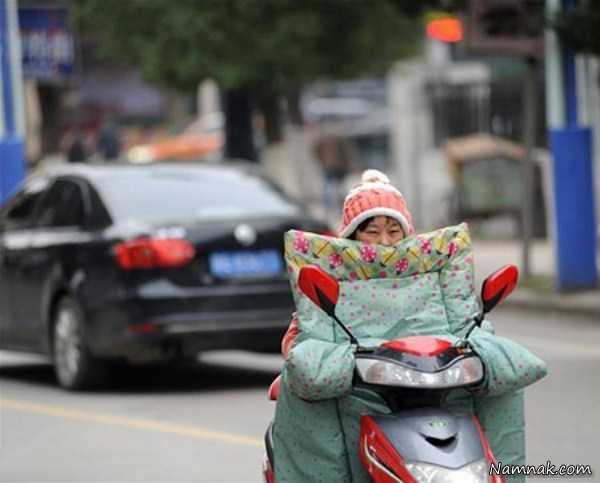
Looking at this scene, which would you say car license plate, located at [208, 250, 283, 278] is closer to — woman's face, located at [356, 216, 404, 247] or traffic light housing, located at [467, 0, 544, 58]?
woman's face, located at [356, 216, 404, 247]

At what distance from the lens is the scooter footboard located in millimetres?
6027

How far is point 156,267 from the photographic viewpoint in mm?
12938

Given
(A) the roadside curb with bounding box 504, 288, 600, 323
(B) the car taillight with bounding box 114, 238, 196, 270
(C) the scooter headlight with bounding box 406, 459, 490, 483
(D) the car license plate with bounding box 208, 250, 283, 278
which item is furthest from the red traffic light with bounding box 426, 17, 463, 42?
(C) the scooter headlight with bounding box 406, 459, 490, 483

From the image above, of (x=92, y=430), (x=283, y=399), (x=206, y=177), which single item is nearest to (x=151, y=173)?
(x=206, y=177)

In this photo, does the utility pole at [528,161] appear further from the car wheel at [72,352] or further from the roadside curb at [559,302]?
the car wheel at [72,352]

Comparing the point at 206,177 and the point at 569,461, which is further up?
the point at 206,177

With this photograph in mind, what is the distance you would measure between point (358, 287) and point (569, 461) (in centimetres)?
352

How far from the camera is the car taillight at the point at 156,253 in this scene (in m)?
12.9

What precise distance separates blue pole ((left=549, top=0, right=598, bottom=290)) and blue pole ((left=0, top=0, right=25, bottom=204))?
6.18 meters

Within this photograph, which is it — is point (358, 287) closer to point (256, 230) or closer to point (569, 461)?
point (569, 461)

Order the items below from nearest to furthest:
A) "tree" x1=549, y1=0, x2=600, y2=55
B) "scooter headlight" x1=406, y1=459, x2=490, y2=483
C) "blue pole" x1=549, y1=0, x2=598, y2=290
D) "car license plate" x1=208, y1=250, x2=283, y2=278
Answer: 1. "scooter headlight" x1=406, y1=459, x2=490, y2=483
2. "car license plate" x1=208, y1=250, x2=283, y2=278
3. "tree" x1=549, y1=0, x2=600, y2=55
4. "blue pole" x1=549, y1=0, x2=598, y2=290

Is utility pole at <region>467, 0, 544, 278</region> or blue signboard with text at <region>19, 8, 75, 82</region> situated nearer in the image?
utility pole at <region>467, 0, 544, 278</region>

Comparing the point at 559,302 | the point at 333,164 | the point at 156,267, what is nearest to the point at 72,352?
the point at 156,267

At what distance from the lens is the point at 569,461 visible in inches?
384
